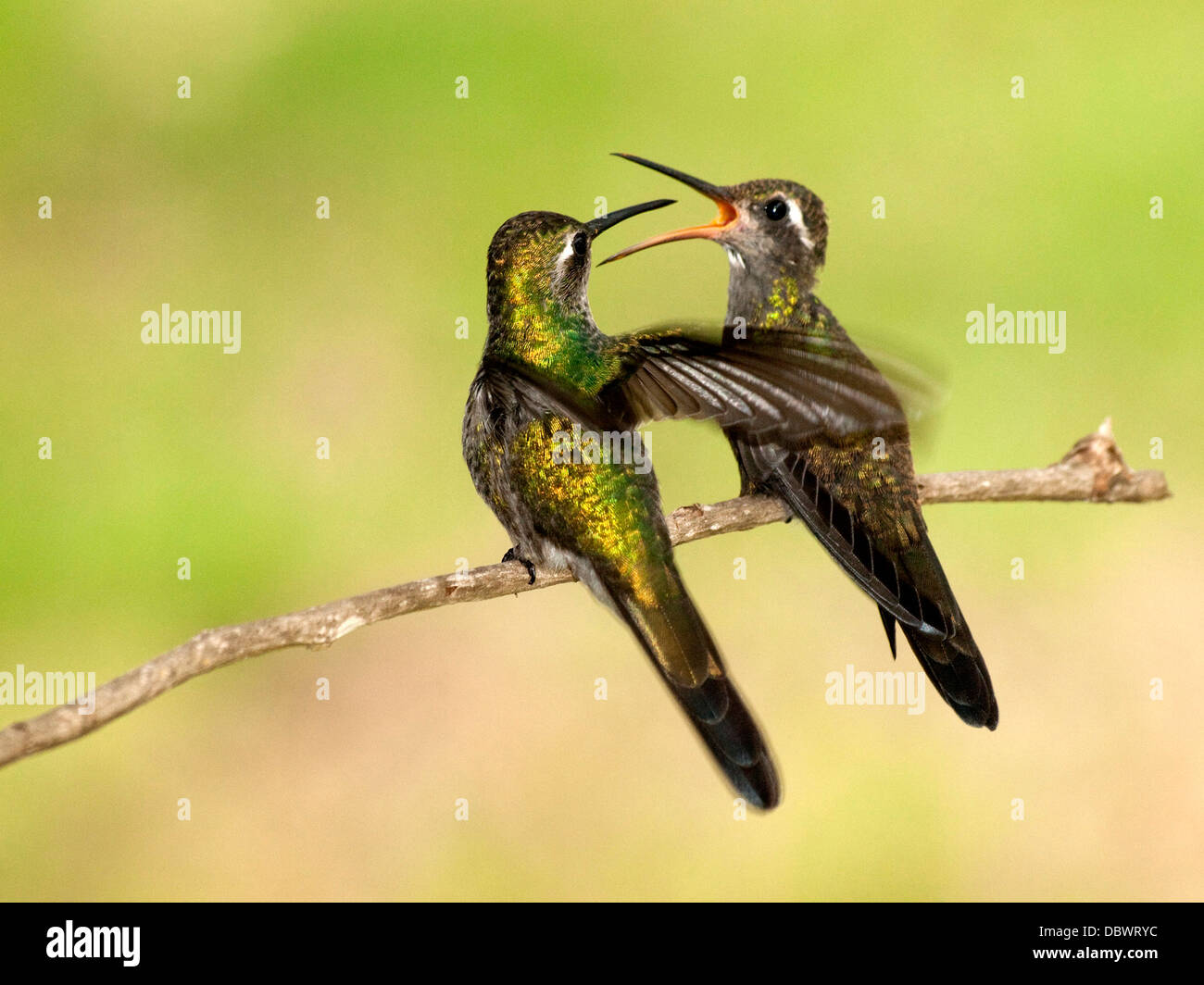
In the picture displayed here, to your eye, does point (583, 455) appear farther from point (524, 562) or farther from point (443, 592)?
point (443, 592)

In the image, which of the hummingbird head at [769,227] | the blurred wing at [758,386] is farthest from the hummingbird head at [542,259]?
the hummingbird head at [769,227]

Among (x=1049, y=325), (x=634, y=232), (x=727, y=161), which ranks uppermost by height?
(x=727, y=161)

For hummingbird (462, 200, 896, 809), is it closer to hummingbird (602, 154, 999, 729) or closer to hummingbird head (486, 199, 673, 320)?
hummingbird head (486, 199, 673, 320)

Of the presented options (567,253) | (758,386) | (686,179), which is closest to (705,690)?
(758,386)

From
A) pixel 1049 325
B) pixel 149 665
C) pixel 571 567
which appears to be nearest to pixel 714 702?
pixel 571 567

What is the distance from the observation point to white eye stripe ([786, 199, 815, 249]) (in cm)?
305

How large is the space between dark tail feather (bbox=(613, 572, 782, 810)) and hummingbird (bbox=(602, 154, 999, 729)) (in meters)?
0.39

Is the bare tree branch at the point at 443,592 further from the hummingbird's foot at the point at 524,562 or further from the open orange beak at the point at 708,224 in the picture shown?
the open orange beak at the point at 708,224

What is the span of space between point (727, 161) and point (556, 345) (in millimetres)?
3747

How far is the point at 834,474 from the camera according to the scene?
2852 mm

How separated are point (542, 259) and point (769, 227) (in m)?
0.94

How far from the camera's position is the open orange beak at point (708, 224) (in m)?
2.39

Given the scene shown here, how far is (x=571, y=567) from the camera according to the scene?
2.39m

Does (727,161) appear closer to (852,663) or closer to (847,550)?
(852,663)
